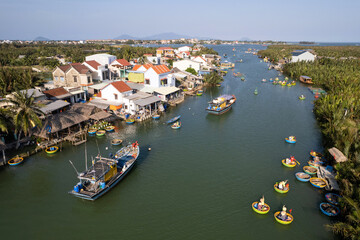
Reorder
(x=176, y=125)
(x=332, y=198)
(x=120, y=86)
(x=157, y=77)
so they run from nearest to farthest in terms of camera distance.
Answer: (x=332, y=198) < (x=176, y=125) < (x=120, y=86) < (x=157, y=77)

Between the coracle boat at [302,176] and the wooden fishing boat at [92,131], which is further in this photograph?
the wooden fishing boat at [92,131]

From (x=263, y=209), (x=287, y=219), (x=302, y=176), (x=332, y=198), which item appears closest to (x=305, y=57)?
(x=302, y=176)

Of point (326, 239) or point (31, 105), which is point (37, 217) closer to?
point (31, 105)

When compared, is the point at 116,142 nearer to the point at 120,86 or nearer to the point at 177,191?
the point at 177,191

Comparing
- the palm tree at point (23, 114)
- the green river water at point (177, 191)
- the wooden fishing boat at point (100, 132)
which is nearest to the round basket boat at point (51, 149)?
the green river water at point (177, 191)

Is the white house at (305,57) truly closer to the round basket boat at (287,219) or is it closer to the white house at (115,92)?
the white house at (115,92)

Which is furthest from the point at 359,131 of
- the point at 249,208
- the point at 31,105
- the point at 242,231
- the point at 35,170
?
the point at 31,105

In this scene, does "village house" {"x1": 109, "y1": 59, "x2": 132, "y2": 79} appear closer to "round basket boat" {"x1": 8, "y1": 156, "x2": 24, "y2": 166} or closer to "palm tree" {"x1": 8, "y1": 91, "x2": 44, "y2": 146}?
"palm tree" {"x1": 8, "y1": 91, "x2": 44, "y2": 146}
